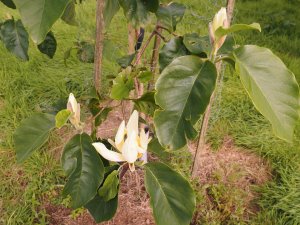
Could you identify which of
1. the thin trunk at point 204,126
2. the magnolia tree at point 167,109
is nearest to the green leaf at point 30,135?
the magnolia tree at point 167,109

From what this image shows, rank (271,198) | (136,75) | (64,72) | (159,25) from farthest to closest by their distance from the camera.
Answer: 1. (64,72)
2. (271,198)
3. (159,25)
4. (136,75)

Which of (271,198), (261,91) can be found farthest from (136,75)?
(271,198)

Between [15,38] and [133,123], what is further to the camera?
[15,38]

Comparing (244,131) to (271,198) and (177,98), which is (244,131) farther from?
(177,98)

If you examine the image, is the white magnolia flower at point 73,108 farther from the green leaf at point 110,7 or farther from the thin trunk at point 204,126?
the thin trunk at point 204,126

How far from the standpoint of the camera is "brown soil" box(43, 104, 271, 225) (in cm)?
167

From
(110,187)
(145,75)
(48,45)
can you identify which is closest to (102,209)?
(110,187)

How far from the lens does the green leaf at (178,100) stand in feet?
2.32

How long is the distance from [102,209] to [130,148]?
24 cm

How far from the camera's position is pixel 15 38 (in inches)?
45.9

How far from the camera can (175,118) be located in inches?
28.3

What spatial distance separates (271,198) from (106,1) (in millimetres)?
1249

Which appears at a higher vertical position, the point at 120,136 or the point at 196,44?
the point at 196,44

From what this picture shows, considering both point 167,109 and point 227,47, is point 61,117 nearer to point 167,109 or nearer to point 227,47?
point 167,109
